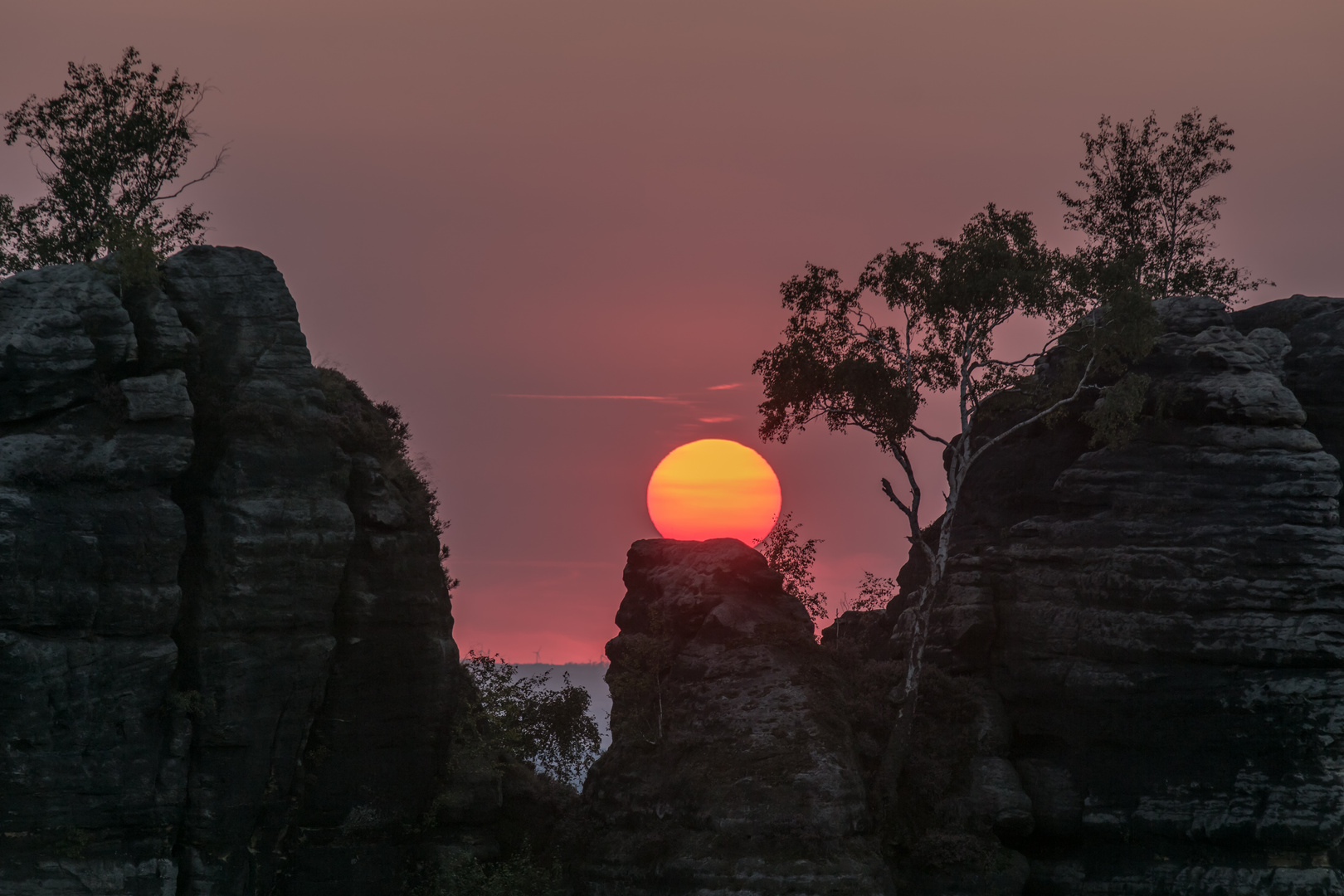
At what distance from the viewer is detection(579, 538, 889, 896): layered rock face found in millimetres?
49125

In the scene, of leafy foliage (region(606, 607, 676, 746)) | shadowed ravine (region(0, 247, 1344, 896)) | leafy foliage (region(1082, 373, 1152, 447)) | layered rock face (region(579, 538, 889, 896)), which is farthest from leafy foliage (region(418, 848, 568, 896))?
leafy foliage (region(1082, 373, 1152, 447))

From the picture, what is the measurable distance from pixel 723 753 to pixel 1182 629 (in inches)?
762

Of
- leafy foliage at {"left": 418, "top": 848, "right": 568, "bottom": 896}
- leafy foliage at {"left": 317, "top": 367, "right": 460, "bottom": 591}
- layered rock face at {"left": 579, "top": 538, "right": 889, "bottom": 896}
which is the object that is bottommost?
leafy foliage at {"left": 418, "top": 848, "right": 568, "bottom": 896}

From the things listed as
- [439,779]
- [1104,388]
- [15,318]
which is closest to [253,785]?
[439,779]

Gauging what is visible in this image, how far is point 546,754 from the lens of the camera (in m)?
65.6

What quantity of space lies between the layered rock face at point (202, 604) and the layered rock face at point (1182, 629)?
25104mm

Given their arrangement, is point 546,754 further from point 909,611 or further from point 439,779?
point 909,611

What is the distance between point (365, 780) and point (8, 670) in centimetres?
1376

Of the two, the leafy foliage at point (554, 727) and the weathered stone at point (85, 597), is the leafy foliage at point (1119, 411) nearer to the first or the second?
the leafy foliage at point (554, 727)

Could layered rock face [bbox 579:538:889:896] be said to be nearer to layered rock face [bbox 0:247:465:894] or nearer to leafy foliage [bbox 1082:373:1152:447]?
layered rock face [bbox 0:247:465:894]

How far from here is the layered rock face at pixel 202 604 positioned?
41875mm

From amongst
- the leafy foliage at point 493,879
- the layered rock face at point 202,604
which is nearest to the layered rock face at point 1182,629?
the leafy foliage at point 493,879

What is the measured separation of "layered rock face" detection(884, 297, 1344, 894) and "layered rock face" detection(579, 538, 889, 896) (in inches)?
332

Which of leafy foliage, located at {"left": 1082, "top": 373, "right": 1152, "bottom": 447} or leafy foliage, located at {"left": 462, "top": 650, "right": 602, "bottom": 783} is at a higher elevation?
leafy foliage, located at {"left": 1082, "top": 373, "right": 1152, "bottom": 447}
